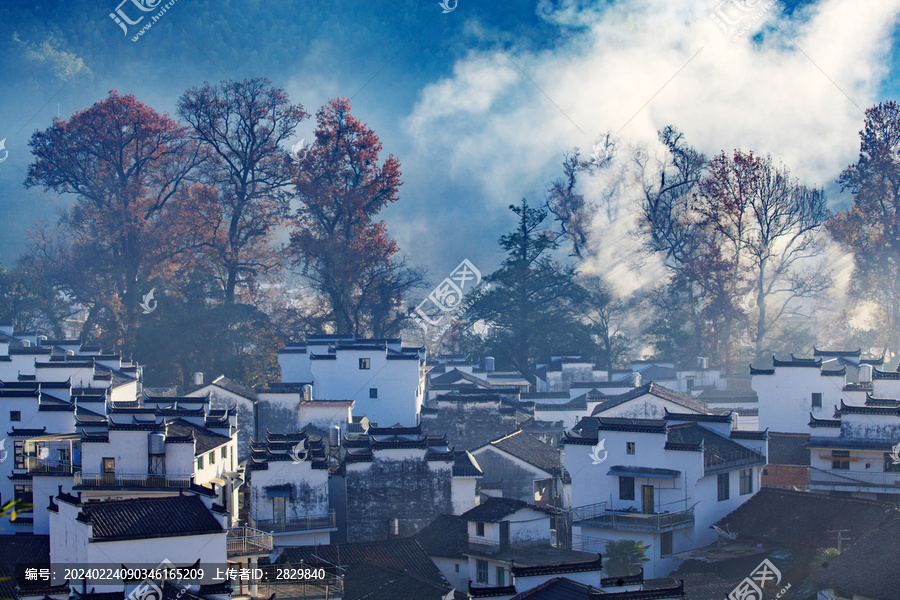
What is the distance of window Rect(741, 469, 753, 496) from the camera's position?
29938 mm

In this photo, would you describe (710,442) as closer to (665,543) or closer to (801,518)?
(801,518)

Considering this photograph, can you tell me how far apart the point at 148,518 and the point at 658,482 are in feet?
49.9

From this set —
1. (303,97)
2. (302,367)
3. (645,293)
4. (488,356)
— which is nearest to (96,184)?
(302,367)

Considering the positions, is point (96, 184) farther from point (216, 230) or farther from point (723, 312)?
point (723, 312)

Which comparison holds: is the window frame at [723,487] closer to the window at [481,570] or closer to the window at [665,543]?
the window at [665,543]

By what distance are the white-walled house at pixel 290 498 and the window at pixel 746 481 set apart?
13.1 m

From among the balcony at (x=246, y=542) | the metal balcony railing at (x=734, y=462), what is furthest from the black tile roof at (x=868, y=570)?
the balcony at (x=246, y=542)

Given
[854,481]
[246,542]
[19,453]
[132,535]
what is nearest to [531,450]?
[854,481]

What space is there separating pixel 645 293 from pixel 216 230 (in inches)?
1177

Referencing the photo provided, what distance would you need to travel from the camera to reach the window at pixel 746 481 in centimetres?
2994

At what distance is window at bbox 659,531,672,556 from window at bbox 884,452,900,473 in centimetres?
909

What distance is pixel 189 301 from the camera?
52.3 meters

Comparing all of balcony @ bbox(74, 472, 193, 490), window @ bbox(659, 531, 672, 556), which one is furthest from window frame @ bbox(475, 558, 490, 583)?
balcony @ bbox(74, 472, 193, 490)

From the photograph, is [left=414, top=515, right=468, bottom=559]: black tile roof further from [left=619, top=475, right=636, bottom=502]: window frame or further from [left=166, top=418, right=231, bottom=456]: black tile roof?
[left=166, top=418, right=231, bottom=456]: black tile roof
